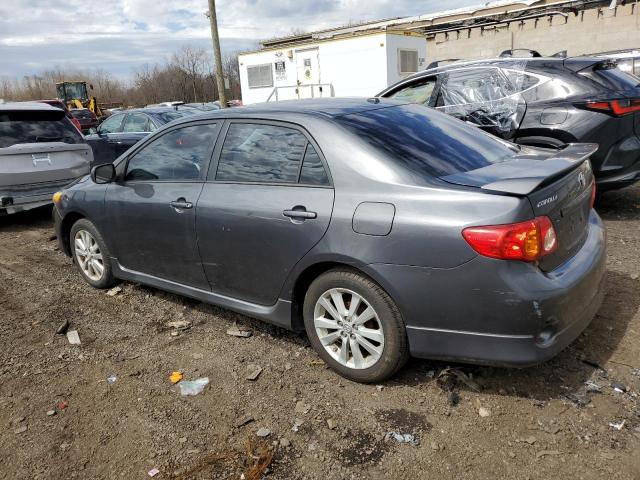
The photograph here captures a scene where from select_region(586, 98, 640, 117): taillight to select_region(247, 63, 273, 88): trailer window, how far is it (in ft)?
50.7

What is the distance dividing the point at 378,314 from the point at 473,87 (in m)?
4.38

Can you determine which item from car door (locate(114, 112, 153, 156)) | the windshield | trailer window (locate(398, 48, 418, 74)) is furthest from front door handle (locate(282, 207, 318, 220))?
trailer window (locate(398, 48, 418, 74))

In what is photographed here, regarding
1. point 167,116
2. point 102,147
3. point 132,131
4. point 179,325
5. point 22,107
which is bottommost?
point 179,325

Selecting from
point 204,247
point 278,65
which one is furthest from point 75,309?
point 278,65

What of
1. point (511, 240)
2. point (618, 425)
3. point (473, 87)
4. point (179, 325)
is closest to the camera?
point (511, 240)

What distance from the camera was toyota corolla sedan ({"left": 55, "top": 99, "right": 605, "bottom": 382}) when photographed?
251cm

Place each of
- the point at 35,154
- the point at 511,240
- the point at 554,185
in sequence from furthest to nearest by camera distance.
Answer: the point at 35,154 < the point at 554,185 < the point at 511,240

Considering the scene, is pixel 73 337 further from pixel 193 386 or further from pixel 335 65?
pixel 335 65

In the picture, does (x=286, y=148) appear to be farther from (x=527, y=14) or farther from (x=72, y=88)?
(x=72, y=88)

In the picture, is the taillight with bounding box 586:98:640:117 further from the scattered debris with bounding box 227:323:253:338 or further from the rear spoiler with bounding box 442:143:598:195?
the scattered debris with bounding box 227:323:253:338

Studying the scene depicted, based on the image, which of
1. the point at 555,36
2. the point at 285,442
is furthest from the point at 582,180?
the point at 555,36

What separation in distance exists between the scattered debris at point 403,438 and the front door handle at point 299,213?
3.99ft

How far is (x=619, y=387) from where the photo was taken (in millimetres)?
2852

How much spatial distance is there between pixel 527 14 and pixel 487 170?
26.4m
